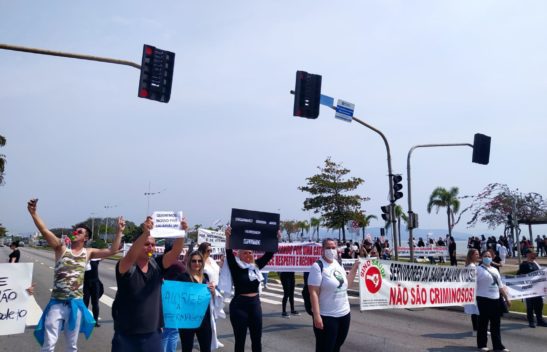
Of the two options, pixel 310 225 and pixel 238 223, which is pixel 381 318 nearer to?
pixel 238 223

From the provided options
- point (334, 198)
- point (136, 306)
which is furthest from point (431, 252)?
point (136, 306)

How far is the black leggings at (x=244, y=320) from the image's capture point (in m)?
6.11

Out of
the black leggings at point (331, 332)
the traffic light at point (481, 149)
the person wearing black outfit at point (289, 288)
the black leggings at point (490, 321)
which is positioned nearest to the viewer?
the black leggings at point (331, 332)

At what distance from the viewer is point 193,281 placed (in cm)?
631

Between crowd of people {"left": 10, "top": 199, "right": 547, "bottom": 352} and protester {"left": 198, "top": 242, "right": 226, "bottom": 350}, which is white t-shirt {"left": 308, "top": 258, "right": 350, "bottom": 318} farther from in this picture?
protester {"left": 198, "top": 242, "right": 226, "bottom": 350}

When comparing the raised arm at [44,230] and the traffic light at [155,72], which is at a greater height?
the traffic light at [155,72]

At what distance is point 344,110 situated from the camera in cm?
1631

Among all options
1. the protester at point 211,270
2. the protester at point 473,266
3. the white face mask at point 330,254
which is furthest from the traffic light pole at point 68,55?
the protester at point 473,266

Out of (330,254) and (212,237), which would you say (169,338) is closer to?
(330,254)

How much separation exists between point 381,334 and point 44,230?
6.89 meters

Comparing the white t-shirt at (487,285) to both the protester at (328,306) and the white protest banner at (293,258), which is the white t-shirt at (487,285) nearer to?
the protester at (328,306)

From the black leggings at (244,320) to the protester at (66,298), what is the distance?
1.65 metres

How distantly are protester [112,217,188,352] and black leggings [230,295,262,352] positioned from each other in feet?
5.50

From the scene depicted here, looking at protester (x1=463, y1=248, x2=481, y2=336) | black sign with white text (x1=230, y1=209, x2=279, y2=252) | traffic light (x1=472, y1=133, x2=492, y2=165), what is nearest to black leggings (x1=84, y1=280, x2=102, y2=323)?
black sign with white text (x1=230, y1=209, x2=279, y2=252)
